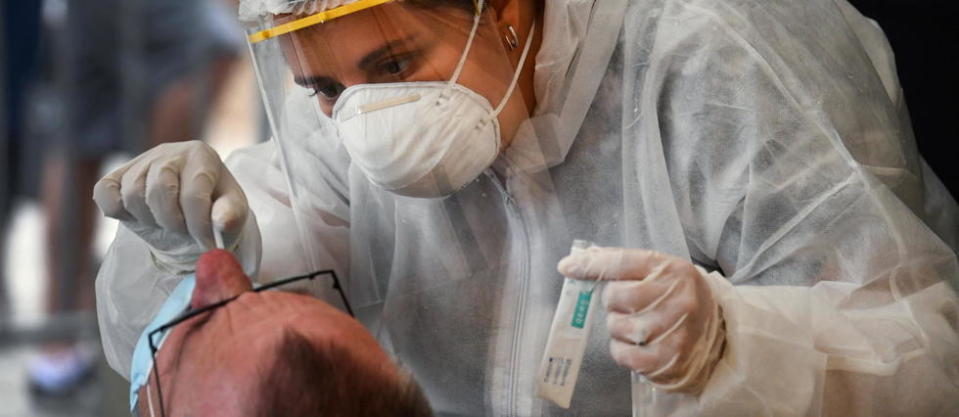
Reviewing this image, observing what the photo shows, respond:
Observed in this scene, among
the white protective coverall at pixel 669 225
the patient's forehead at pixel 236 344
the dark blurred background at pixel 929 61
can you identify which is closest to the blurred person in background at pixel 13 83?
the white protective coverall at pixel 669 225

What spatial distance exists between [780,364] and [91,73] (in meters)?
0.97

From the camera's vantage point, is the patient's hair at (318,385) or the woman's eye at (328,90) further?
the woman's eye at (328,90)

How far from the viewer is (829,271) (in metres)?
1.14

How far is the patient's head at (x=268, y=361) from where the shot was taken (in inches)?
35.5

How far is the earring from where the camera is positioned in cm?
119

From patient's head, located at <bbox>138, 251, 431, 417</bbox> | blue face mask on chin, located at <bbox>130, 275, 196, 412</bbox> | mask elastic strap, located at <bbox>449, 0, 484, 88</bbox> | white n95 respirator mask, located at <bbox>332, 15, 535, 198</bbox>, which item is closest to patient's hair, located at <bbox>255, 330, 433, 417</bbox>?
patient's head, located at <bbox>138, 251, 431, 417</bbox>

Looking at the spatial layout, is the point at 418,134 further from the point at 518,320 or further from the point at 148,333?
the point at 148,333

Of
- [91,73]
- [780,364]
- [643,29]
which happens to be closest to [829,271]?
[780,364]

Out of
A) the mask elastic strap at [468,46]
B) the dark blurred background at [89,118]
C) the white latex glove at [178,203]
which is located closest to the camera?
the white latex glove at [178,203]

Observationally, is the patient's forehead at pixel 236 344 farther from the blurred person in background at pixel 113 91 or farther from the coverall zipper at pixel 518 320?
the blurred person in background at pixel 113 91

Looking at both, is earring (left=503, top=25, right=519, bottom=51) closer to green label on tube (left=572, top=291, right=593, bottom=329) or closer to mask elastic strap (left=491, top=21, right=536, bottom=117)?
mask elastic strap (left=491, top=21, right=536, bottom=117)

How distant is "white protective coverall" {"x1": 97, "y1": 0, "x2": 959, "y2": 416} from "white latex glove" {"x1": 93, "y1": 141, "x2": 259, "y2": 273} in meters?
0.03

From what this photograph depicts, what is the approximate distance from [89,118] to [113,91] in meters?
0.08

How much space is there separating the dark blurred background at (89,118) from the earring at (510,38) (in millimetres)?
272
